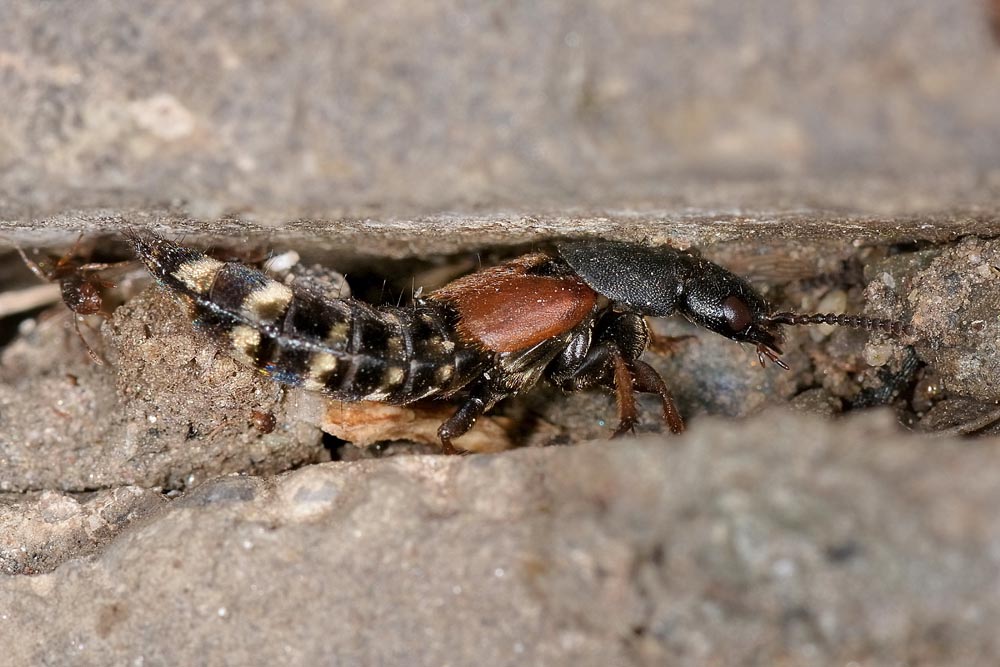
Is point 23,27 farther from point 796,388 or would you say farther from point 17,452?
point 796,388

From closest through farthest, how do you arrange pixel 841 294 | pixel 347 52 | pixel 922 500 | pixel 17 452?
pixel 922 500 < pixel 347 52 < pixel 17 452 < pixel 841 294

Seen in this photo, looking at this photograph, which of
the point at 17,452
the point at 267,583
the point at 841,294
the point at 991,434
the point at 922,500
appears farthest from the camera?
the point at 841,294

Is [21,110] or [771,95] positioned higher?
[771,95]

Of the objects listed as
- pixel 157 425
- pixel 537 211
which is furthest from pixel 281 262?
pixel 537 211

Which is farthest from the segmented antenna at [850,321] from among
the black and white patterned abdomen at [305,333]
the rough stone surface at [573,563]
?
the black and white patterned abdomen at [305,333]

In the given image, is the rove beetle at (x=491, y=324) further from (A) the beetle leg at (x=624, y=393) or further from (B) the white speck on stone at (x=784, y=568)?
(B) the white speck on stone at (x=784, y=568)

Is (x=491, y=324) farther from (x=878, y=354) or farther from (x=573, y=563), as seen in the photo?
(x=878, y=354)

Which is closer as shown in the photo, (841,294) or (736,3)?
(736,3)

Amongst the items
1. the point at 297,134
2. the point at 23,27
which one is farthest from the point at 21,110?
the point at 297,134
